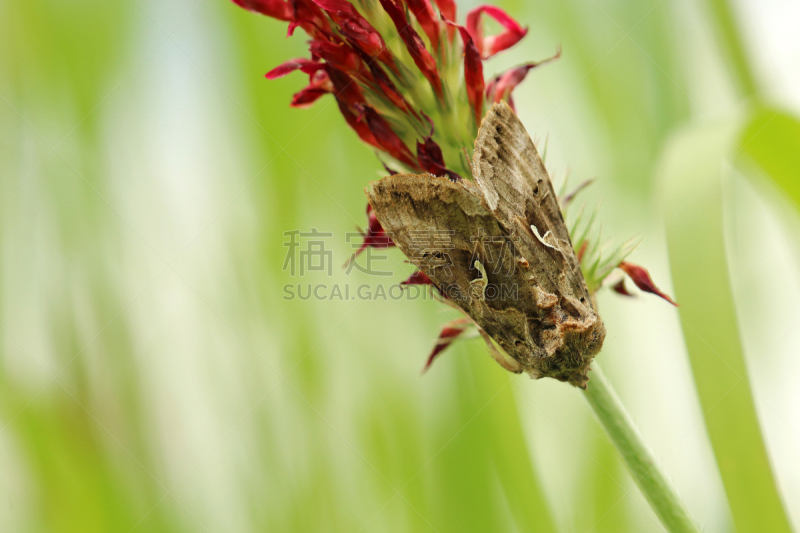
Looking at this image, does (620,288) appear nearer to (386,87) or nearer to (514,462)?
(386,87)

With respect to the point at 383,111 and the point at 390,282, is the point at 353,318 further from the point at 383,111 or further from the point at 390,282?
the point at 383,111

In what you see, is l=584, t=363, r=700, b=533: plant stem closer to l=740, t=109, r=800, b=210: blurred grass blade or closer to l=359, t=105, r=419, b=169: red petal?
l=359, t=105, r=419, b=169: red petal

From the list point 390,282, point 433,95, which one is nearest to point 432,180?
point 433,95

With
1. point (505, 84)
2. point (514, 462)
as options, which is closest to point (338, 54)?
point (505, 84)

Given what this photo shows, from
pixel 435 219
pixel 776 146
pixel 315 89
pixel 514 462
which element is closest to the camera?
pixel 435 219

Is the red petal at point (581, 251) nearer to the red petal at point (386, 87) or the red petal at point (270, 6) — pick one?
the red petal at point (386, 87)
